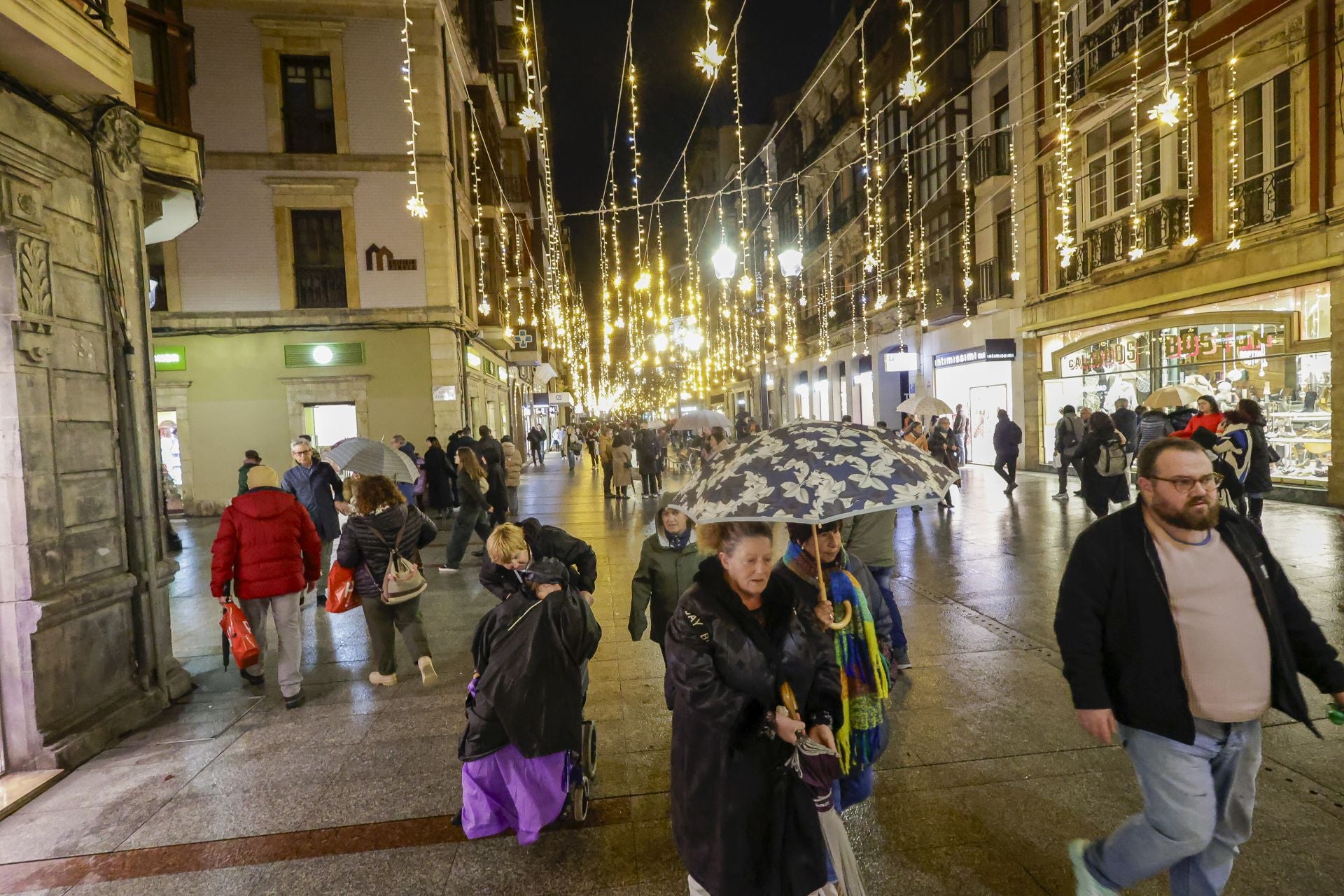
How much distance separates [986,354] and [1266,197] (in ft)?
25.5

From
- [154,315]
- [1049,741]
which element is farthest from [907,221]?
[1049,741]

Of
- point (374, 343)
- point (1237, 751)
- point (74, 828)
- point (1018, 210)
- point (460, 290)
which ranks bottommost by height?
point (74, 828)

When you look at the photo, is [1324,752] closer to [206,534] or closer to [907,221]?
[206,534]

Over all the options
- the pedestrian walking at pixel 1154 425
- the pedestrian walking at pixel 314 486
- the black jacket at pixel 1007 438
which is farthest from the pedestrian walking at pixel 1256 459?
the pedestrian walking at pixel 314 486

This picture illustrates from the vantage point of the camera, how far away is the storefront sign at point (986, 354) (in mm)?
19891

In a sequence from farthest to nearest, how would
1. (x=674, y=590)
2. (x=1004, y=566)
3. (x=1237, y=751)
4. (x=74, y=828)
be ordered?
(x=1004, y=566), (x=674, y=590), (x=74, y=828), (x=1237, y=751)

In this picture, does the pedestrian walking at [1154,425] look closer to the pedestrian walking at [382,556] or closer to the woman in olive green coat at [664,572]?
the woman in olive green coat at [664,572]

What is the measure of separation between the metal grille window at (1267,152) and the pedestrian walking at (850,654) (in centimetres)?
1398

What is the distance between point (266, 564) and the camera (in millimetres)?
5305

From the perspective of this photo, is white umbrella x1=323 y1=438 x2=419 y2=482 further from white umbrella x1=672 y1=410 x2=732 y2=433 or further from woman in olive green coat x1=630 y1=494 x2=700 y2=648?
white umbrella x1=672 y1=410 x2=732 y2=433

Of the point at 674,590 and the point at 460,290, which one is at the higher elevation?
the point at 460,290

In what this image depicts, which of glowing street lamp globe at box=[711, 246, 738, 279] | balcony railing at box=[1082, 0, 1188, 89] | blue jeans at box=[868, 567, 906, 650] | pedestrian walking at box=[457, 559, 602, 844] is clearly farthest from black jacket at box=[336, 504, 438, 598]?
balcony railing at box=[1082, 0, 1188, 89]

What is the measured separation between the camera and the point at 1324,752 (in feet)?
12.7

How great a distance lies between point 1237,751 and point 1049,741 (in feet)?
6.11
